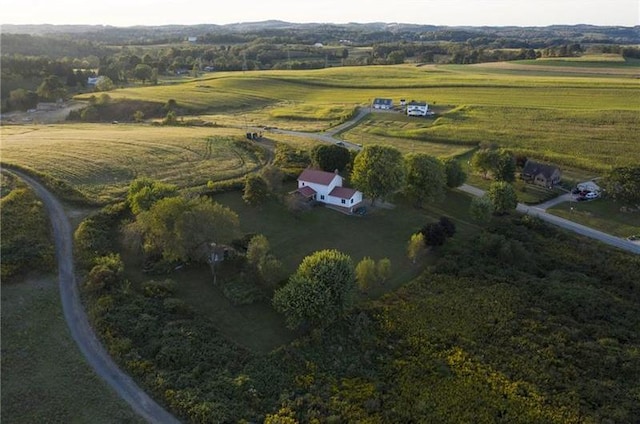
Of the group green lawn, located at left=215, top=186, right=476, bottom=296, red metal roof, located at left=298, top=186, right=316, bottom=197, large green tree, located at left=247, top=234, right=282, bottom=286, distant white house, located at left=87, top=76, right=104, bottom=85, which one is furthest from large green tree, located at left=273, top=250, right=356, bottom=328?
distant white house, located at left=87, top=76, right=104, bottom=85

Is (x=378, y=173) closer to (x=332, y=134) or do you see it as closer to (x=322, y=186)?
(x=322, y=186)

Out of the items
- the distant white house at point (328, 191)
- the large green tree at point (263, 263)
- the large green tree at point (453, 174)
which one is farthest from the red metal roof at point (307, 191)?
the large green tree at point (453, 174)

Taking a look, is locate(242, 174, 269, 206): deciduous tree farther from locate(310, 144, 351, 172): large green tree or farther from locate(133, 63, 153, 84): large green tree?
locate(133, 63, 153, 84): large green tree

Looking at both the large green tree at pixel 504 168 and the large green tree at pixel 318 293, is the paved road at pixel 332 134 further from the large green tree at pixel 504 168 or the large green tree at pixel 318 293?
the large green tree at pixel 318 293


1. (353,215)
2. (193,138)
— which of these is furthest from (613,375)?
(193,138)

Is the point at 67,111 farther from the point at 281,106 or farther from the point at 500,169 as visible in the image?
the point at 500,169
